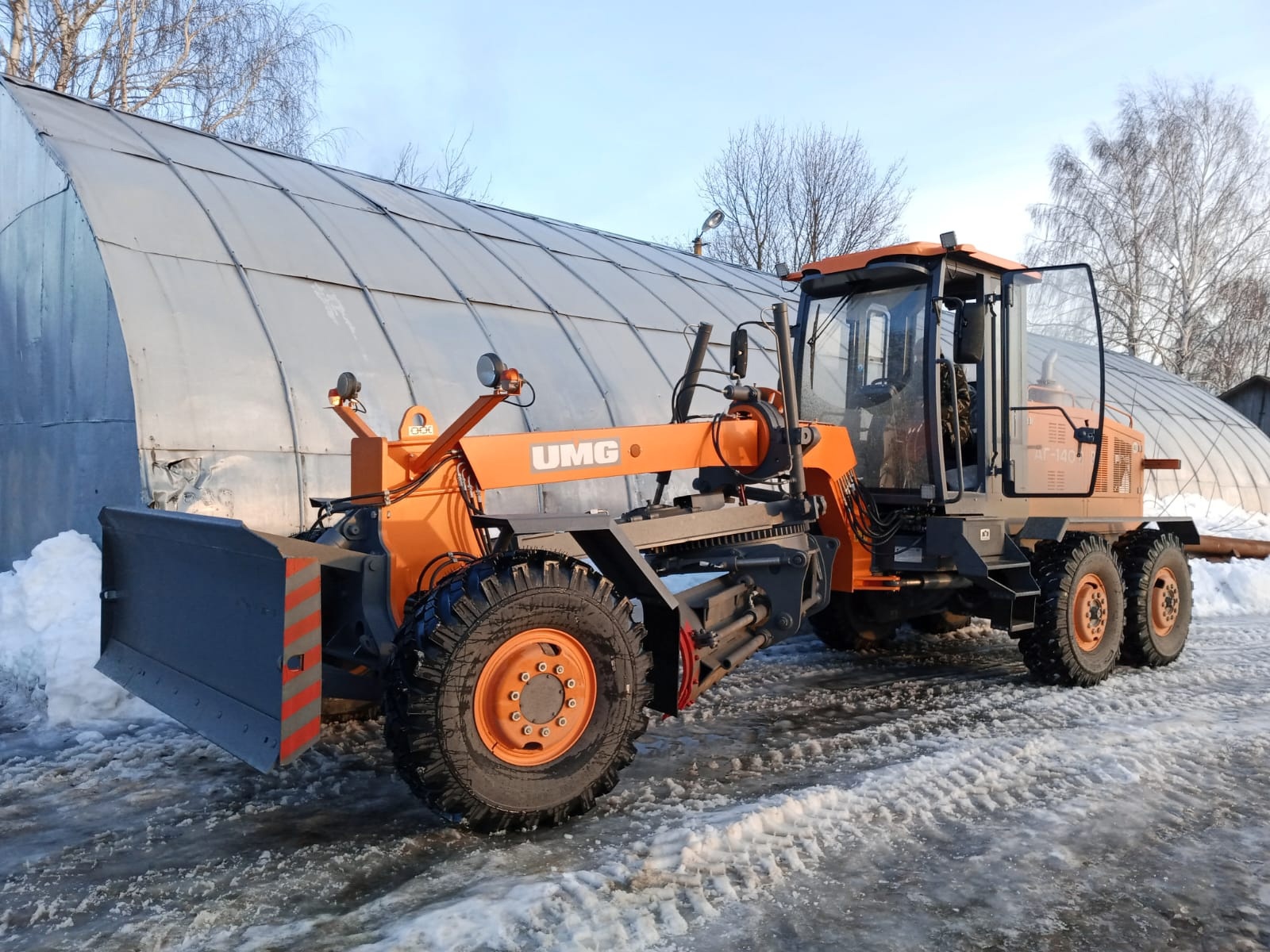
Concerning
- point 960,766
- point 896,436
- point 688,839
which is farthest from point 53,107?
point 960,766

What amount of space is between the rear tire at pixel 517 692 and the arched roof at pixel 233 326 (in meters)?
3.73

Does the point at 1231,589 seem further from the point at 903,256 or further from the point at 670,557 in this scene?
the point at 670,557

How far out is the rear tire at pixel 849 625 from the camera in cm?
733

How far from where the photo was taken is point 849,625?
24.3 feet

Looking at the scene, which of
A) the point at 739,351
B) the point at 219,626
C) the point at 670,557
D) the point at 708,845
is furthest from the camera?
the point at 739,351

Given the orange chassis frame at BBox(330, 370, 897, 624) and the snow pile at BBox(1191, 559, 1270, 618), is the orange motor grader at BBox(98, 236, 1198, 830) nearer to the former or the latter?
the orange chassis frame at BBox(330, 370, 897, 624)

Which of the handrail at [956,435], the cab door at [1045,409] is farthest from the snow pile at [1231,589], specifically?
the handrail at [956,435]

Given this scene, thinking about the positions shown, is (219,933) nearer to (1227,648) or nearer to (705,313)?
(1227,648)

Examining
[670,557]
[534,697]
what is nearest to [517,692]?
[534,697]

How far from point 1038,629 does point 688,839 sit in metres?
3.71

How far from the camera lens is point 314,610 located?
3.46m

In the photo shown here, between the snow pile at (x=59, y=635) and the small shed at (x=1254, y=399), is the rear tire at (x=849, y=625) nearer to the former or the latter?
the snow pile at (x=59, y=635)

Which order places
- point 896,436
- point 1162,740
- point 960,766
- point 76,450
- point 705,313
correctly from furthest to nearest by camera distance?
point 705,313 → point 76,450 → point 896,436 → point 1162,740 → point 960,766

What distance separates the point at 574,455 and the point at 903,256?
9.46ft
